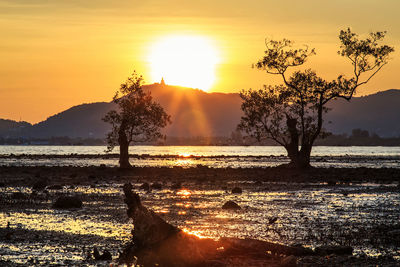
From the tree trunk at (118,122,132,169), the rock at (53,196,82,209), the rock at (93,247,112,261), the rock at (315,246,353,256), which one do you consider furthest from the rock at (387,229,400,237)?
the tree trunk at (118,122,132,169)

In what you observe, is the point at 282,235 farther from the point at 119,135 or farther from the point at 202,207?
the point at 119,135

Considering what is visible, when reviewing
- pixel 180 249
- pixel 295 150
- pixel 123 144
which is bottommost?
pixel 180 249

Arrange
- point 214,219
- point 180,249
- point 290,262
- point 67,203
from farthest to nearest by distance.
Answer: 1. point 67,203
2. point 214,219
3. point 180,249
4. point 290,262

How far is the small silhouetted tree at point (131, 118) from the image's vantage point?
75812 mm

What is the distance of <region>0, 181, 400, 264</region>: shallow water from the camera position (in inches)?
842

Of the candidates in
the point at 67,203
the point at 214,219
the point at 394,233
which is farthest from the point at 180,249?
the point at 67,203

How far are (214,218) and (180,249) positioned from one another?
11354 millimetres

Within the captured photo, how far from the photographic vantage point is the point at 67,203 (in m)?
32.9

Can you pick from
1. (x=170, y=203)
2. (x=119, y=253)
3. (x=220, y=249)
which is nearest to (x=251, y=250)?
(x=220, y=249)

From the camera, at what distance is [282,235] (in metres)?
23.6

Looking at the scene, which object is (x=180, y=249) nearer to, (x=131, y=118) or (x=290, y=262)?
(x=290, y=262)

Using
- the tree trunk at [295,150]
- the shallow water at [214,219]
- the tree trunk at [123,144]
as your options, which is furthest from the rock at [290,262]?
the tree trunk at [123,144]

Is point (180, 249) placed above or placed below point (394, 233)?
above

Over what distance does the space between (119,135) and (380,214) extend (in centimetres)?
4836
